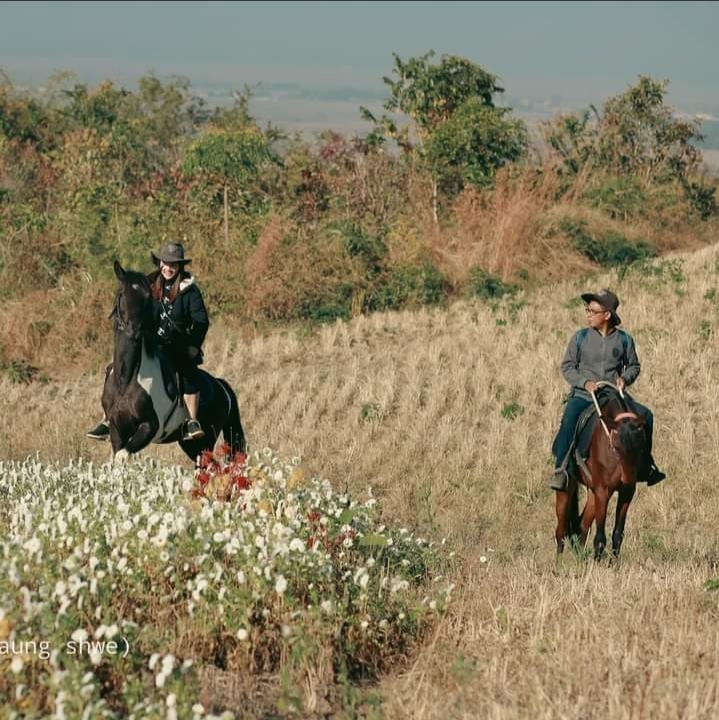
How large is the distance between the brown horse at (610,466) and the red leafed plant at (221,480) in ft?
10.9

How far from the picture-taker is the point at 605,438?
33.3 ft

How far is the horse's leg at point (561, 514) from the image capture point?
34.7ft

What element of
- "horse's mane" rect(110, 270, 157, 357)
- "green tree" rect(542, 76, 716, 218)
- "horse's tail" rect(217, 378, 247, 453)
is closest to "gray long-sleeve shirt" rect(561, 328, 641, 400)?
"horse's mane" rect(110, 270, 157, 357)

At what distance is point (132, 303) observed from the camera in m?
10.3

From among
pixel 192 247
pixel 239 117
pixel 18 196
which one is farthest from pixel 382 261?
pixel 239 117

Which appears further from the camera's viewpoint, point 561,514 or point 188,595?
point 561,514

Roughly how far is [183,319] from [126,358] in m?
0.69

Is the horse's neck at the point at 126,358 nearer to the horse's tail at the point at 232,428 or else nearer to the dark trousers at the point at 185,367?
the dark trousers at the point at 185,367

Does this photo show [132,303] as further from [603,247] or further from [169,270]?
[603,247]

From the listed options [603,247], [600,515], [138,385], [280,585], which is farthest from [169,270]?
[603,247]

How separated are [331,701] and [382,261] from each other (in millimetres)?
17874

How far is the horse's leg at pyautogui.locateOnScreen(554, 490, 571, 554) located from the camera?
34.7 feet

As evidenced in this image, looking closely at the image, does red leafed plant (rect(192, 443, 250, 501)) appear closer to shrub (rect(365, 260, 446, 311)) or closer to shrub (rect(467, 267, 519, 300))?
shrub (rect(365, 260, 446, 311))

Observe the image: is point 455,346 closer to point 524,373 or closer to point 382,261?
point 524,373
